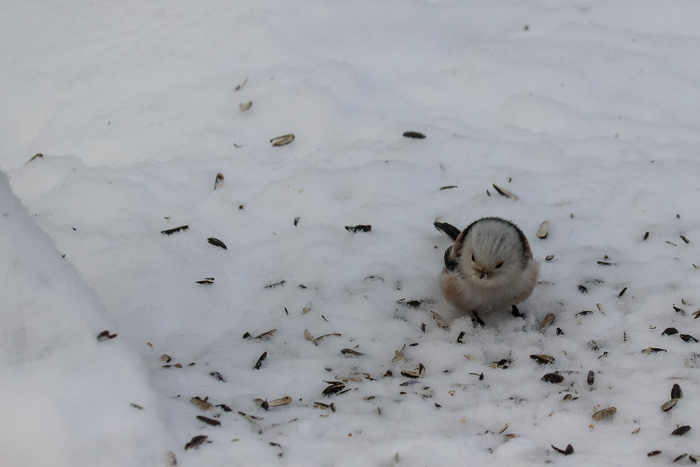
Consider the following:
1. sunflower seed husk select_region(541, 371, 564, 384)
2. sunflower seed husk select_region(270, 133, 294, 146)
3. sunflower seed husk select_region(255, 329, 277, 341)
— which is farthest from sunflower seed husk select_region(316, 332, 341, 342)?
sunflower seed husk select_region(270, 133, 294, 146)

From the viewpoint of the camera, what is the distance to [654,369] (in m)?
2.82

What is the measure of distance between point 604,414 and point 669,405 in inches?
10.4

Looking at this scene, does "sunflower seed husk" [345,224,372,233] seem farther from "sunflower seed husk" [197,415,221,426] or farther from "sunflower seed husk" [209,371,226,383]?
"sunflower seed husk" [197,415,221,426]

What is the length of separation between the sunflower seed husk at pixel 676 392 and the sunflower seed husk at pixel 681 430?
7.3 inches

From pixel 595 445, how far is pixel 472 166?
2327mm

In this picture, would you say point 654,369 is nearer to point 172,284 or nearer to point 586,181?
point 586,181

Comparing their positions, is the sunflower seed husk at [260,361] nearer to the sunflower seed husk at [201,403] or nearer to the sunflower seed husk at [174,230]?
the sunflower seed husk at [201,403]

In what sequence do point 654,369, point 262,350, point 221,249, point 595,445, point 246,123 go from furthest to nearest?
1. point 246,123
2. point 221,249
3. point 262,350
4. point 654,369
5. point 595,445

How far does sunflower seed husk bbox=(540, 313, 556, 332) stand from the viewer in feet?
11.0

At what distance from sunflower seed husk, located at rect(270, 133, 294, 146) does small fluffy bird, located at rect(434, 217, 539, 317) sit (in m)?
1.55

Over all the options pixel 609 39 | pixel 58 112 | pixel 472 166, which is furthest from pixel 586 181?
pixel 58 112

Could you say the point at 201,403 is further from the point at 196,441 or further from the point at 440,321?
the point at 440,321

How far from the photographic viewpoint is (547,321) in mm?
3385

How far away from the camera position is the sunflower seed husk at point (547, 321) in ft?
11.0
